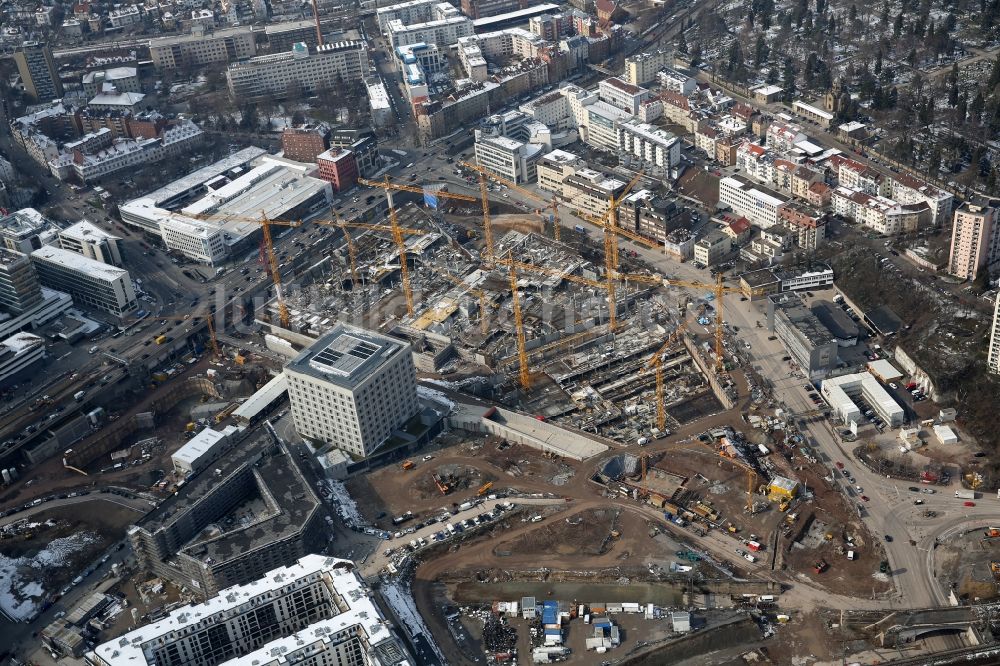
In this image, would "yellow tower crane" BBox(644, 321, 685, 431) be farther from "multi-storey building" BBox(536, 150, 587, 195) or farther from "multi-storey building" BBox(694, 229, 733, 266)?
"multi-storey building" BBox(536, 150, 587, 195)

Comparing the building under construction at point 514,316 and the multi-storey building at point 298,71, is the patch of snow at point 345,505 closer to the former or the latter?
the building under construction at point 514,316

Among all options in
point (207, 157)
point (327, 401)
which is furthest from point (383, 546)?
point (207, 157)

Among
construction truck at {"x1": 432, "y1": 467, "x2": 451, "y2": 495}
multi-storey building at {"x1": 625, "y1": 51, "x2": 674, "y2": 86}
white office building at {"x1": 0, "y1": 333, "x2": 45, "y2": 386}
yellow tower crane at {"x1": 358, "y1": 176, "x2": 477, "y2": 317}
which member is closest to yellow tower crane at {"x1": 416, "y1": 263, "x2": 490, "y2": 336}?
yellow tower crane at {"x1": 358, "y1": 176, "x2": 477, "y2": 317}

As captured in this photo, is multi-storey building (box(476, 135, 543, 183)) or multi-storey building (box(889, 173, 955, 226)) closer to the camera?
multi-storey building (box(889, 173, 955, 226))

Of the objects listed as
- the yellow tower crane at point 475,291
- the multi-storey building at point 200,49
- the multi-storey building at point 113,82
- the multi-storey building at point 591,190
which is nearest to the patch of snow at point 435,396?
the yellow tower crane at point 475,291

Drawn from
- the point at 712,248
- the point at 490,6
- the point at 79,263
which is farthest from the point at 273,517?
the point at 490,6

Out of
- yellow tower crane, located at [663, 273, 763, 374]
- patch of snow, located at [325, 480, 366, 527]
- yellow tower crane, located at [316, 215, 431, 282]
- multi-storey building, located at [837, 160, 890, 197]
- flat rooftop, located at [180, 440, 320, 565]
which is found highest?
multi-storey building, located at [837, 160, 890, 197]

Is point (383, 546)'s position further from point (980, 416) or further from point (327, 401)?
point (980, 416)
